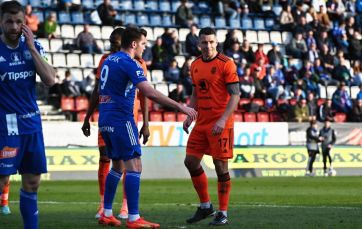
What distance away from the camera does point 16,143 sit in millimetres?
9734

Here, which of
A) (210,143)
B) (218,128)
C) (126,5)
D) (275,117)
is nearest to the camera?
(218,128)

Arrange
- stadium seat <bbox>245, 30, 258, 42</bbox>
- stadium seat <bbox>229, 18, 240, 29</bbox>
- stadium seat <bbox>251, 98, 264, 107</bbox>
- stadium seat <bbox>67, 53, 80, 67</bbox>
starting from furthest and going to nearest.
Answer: stadium seat <bbox>229, 18, 240, 29</bbox> → stadium seat <bbox>245, 30, 258, 42</bbox> → stadium seat <bbox>251, 98, 264, 107</bbox> → stadium seat <bbox>67, 53, 80, 67</bbox>

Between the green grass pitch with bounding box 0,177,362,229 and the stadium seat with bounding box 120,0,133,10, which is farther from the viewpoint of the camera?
the stadium seat with bounding box 120,0,133,10

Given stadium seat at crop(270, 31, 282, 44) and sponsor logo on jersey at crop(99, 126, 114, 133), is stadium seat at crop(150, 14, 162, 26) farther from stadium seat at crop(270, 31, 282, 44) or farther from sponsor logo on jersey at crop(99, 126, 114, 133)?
sponsor logo on jersey at crop(99, 126, 114, 133)

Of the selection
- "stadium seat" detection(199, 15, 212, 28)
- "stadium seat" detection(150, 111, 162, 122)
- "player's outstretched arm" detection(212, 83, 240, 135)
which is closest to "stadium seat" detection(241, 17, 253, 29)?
"stadium seat" detection(199, 15, 212, 28)

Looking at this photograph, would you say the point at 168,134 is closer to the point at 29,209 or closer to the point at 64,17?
the point at 64,17

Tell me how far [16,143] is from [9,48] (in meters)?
0.92

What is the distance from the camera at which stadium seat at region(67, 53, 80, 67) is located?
34688 mm

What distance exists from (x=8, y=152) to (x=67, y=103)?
23.0 meters

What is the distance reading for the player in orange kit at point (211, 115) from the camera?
1323 centimetres

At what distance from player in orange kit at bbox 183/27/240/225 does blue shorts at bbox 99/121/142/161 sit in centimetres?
111

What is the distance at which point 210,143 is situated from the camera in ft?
43.9

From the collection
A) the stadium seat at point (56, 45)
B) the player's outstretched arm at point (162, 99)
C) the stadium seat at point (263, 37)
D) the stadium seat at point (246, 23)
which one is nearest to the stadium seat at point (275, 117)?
the stadium seat at point (263, 37)

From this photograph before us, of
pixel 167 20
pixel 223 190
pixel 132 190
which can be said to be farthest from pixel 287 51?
pixel 132 190
